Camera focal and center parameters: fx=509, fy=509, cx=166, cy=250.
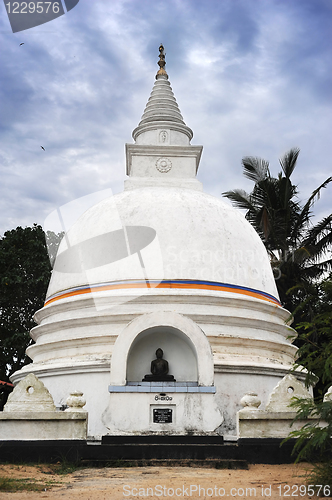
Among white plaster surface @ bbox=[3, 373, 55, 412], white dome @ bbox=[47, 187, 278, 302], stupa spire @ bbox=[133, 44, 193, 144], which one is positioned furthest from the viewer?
stupa spire @ bbox=[133, 44, 193, 144]

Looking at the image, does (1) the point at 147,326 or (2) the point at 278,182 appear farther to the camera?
(2) the point at 278,182

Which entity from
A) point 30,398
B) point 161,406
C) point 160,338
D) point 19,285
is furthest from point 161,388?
point 19,285

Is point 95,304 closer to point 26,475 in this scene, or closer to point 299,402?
point 26,475

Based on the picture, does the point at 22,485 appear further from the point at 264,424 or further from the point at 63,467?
the point at 264,424

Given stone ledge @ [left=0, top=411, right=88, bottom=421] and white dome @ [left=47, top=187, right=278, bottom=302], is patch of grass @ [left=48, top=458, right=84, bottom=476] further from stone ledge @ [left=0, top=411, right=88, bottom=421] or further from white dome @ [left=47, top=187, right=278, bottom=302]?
white dome @ [left=47, top=187, right=278, bottom=302]

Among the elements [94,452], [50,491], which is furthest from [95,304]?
[50,491]

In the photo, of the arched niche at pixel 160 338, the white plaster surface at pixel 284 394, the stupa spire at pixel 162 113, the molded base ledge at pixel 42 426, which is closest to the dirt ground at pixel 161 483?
the molded base ledge at pixel 42 426

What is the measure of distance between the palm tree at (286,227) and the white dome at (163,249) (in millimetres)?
5360

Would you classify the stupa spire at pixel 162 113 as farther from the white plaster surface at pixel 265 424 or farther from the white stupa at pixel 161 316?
the white plaster surface at pixel 265 424

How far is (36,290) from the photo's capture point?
22.9 metres

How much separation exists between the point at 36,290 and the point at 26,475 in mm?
15643

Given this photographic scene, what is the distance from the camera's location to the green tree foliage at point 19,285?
69.7 ft

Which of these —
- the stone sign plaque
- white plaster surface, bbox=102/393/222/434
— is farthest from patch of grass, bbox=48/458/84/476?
the stone sign plaque

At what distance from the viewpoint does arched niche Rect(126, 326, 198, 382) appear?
11695mm
